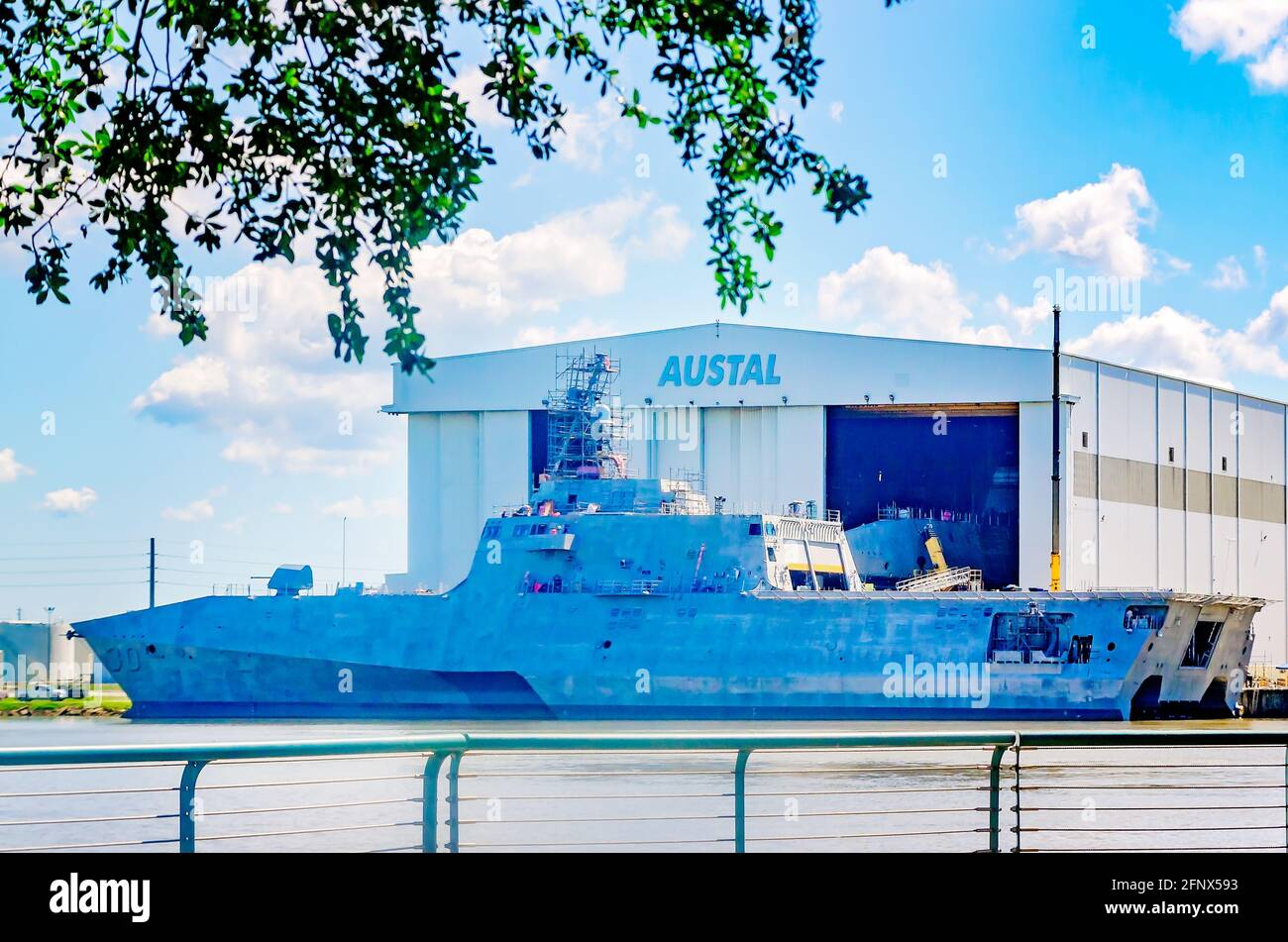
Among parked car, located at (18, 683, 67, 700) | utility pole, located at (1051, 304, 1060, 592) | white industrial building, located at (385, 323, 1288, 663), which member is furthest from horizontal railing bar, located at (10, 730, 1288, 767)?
parked car, located at (18, 683, 67, 700)

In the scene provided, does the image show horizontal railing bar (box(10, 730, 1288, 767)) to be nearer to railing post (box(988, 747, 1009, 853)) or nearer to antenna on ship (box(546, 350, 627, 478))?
railing post (box(988, 747, 1009, 853))

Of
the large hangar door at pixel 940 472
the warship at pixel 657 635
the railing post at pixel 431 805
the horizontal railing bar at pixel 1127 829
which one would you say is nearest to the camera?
the railing post at pixel 431 805

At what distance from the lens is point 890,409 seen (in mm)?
→ 46312

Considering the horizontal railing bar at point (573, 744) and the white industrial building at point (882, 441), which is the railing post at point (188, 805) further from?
the white industrial building at point (882, 441)

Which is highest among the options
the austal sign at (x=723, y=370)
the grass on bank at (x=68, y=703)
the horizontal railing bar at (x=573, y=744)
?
the austal sign at (x=723, y=370)

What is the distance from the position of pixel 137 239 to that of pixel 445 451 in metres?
42.2

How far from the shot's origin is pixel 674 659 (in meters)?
38.9

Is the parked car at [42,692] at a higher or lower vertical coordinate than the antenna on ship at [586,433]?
lower

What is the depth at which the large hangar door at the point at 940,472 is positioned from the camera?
45.0 m

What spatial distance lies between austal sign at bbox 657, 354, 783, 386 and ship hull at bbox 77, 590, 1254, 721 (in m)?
9.17

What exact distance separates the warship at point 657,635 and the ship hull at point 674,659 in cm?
4

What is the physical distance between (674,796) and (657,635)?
29.2 metres

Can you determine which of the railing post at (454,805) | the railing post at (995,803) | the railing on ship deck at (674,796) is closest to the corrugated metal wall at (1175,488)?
the railing on ship deck at (674,796)
